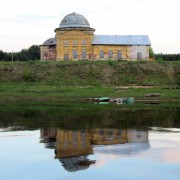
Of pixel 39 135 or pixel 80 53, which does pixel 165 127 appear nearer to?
pixel 39 135

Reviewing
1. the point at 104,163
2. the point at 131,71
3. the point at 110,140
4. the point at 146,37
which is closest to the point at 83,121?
the point at 110,140

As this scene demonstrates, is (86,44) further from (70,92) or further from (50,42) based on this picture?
(70,92)

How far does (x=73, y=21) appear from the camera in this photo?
278 feet

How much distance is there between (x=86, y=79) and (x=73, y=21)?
12136 mm

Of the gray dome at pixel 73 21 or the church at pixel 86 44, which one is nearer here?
the gray dome at pixel 73 21

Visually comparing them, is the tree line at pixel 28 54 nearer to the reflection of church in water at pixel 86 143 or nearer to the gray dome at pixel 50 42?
the gray dome at pixel 50 42

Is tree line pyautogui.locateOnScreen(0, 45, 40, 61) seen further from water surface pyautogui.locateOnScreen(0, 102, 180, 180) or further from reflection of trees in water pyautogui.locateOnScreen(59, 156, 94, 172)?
reflection of trees in water pyautogui.locateOnScreen(59, 156, 94, 172)

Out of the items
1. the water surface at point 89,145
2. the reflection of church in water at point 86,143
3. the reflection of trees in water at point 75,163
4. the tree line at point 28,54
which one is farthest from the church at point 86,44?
the reflection of trees in water at point 75,163

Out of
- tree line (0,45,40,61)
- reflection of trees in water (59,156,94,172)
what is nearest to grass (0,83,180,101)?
reflection of trees in water (59,156,94,172)

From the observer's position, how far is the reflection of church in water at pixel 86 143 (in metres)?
23.3

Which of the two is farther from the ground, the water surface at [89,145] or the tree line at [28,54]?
the tree line at [28,54]

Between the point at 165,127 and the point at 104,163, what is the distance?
556 inches

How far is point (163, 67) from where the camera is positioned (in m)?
85.0

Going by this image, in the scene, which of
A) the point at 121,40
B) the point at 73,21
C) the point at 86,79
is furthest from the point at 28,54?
the point at 86,79
